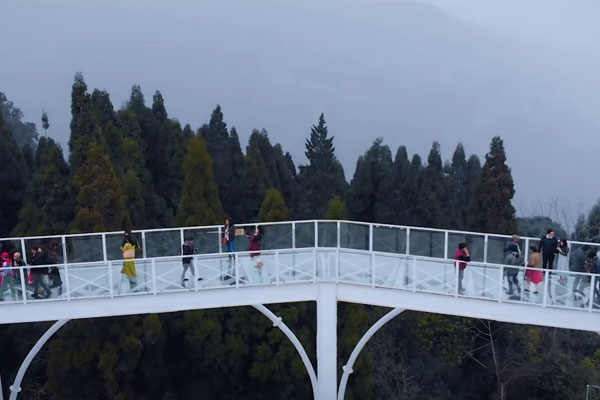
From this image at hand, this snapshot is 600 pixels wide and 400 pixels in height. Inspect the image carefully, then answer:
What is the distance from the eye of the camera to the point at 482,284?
1331 cm

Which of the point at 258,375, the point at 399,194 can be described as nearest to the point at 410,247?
the point at 258,375

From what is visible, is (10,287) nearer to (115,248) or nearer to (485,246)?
(115,248)

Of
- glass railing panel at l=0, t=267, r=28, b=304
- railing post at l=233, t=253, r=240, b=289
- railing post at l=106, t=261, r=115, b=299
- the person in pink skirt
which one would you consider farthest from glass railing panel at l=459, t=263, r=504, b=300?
glass railing panel at l=0, t=267, r=28, b=304

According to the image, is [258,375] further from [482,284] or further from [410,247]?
[482,284]

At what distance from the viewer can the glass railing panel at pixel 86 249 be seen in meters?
15.0

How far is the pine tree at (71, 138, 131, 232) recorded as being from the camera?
19438 mm

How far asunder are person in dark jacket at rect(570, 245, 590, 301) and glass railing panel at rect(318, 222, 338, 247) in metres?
5.61

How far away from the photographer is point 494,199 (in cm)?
2331

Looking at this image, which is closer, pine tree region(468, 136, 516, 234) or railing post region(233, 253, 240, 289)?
railing post region(233, 253, 240, 289)

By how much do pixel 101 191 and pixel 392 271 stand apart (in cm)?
994

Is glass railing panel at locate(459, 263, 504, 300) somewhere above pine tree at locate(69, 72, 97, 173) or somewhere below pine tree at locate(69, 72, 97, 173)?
below

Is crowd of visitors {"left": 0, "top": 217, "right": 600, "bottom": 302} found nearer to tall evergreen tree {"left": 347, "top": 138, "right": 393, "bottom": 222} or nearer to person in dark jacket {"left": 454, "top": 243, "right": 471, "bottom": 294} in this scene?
person in dark jacket {"left": 454, "top": 243, "right": 471, "bottom": 294}

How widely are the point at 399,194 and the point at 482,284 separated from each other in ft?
61.7

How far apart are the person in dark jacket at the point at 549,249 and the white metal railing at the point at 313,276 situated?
0.29 meters
